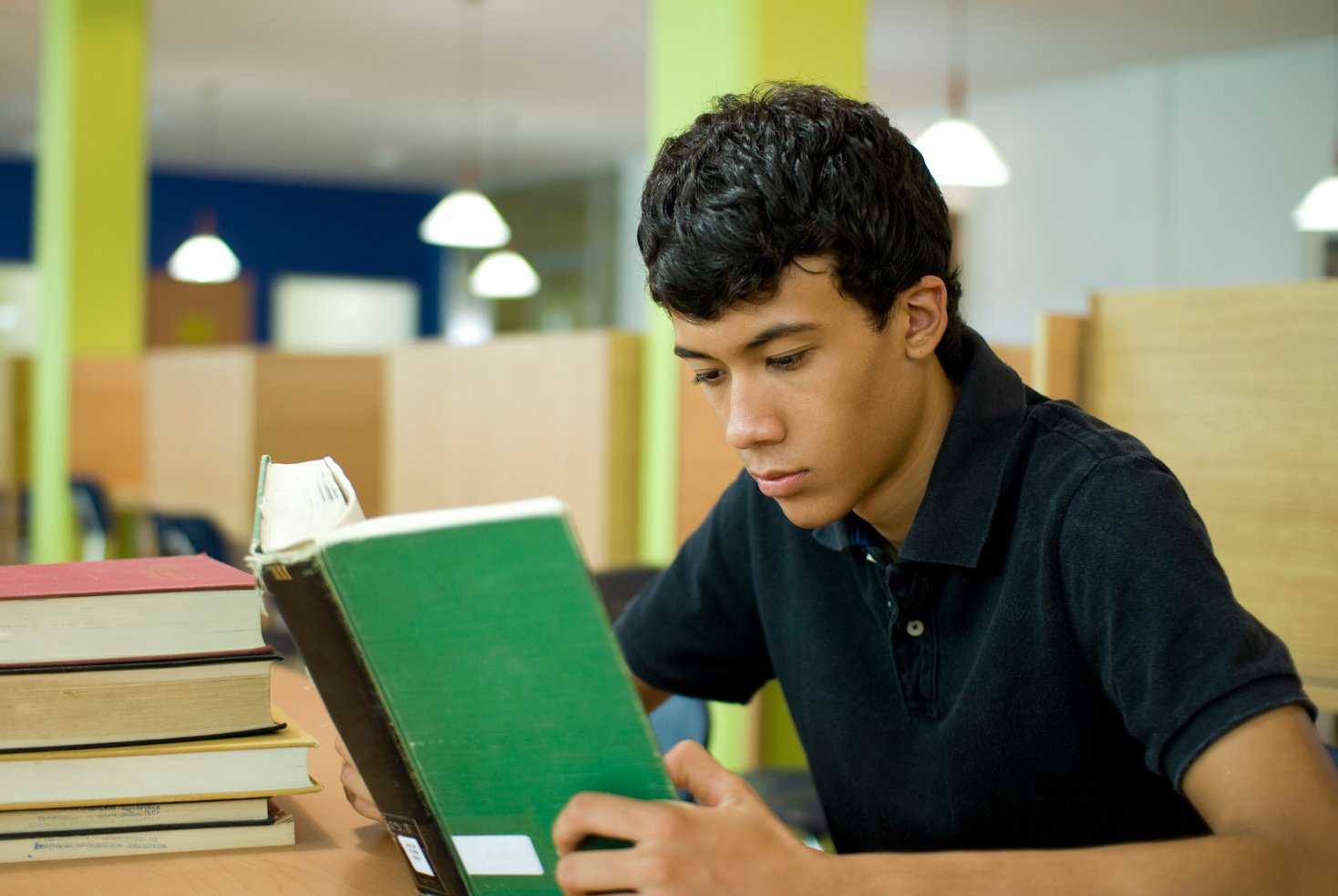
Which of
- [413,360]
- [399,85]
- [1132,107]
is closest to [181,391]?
[413,360]

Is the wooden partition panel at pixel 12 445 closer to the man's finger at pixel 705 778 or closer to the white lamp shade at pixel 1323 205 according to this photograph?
the white lamp shade at pixel 1323 205

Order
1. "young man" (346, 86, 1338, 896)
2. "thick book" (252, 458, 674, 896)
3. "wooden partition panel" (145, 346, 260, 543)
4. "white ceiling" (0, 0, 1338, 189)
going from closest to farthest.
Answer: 1. "thick book" (252, 458, 674, 896)
2. "young man" (346, 86, 1338, 896)
3. "wooden partition panel" (145, 346, 260, 543)
4. "white ceiling" (0, 0, 1338, 189)

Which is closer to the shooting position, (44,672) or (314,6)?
(44,672)

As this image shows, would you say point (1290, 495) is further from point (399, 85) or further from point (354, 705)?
point (399, 85)

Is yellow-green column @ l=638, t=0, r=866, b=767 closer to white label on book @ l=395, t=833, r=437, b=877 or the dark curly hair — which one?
the dark curly hair

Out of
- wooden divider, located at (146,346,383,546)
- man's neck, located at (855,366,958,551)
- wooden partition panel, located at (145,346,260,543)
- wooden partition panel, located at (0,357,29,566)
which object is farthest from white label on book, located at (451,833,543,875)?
wooden partition panel, located at (0,357,29,566)

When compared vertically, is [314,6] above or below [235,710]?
above

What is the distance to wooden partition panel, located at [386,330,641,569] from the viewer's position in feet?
9.82

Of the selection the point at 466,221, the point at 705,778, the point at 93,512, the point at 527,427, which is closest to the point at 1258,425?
the point at 705,778

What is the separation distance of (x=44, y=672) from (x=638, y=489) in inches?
85.5

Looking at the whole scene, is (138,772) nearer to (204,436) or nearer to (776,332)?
(776,332)

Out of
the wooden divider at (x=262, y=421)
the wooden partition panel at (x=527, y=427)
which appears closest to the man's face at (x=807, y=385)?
the wooden partition panel at (x=527, y=427)

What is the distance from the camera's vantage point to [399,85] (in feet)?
26.6

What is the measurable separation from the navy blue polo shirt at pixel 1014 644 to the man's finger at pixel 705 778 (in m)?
0.26
